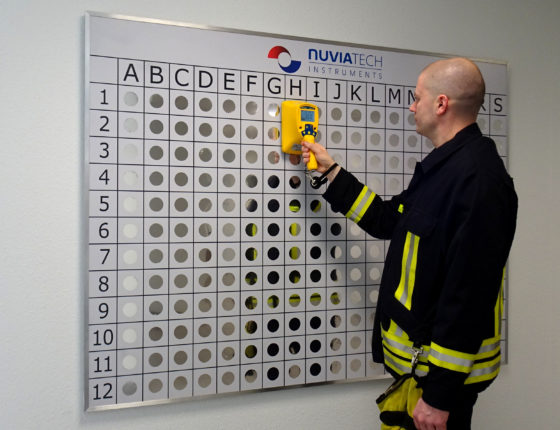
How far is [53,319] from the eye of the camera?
1.44 meters

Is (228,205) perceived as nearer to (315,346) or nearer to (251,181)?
(251,181)

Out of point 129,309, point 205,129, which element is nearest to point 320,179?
point 205,129

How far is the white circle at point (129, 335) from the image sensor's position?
1488mm

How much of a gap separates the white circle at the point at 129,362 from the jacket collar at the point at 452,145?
1.08 meters

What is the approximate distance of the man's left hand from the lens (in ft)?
4.06

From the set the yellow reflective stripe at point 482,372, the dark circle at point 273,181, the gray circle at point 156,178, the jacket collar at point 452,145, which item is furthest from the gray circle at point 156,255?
the yellow reflective stripe at point 482,372

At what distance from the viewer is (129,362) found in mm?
1492

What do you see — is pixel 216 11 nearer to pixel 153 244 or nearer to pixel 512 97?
pixel 153 244

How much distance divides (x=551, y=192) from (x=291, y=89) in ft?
4.05

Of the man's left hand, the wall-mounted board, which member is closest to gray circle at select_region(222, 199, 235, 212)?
the wall-mounted board

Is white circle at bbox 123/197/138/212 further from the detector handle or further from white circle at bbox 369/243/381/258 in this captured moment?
white circle at bbox 369/243/381/258

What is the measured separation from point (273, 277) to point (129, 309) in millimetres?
483

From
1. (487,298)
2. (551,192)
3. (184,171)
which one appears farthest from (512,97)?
(184,171)

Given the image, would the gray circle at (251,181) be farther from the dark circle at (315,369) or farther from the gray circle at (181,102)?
the dark circle at (315,369)
